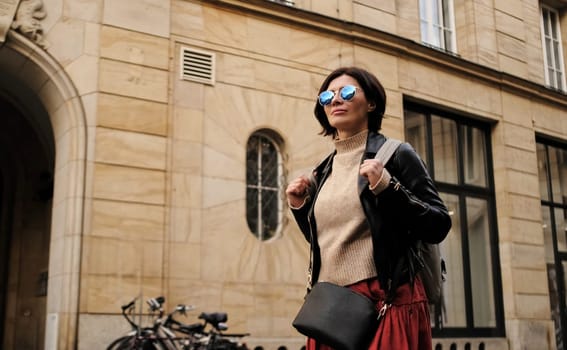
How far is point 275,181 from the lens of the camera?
10.2m

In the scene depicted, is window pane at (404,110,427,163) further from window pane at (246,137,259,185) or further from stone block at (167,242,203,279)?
stone block at (167,242,203,279)

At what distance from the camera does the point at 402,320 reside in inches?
102

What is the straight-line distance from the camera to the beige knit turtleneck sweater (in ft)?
8.91

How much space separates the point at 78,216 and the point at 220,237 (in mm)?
1874

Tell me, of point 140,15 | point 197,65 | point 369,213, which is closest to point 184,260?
point 197,65

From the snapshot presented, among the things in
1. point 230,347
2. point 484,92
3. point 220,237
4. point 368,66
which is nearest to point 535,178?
point 484,92

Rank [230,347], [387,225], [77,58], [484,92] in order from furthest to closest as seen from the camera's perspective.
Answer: [484,92] < [77,58] < [230,347] < [387,225]

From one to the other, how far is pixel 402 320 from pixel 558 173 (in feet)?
45.2

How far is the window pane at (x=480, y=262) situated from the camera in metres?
12.9

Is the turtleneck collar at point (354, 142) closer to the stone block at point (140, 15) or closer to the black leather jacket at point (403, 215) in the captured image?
the black leather jacket at point (403, 215)

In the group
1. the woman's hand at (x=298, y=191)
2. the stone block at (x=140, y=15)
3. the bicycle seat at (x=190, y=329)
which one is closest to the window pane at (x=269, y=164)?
the stone block at (x=140, y=15)

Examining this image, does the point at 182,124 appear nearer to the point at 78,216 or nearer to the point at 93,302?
the point at 78,216

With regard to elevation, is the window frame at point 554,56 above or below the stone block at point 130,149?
above

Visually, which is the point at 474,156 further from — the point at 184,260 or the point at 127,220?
the point at 127,220
